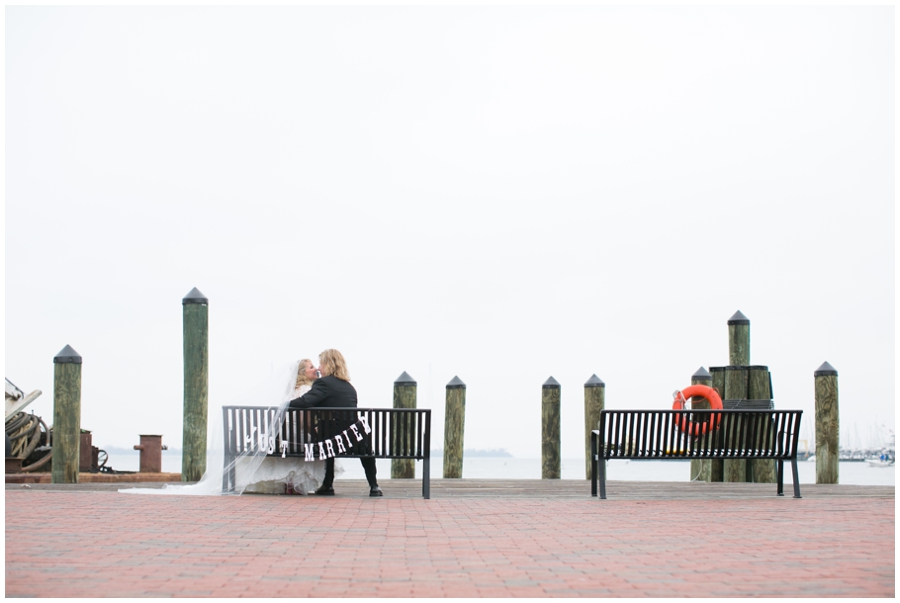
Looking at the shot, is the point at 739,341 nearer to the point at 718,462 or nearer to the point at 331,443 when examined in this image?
the point at 718,462

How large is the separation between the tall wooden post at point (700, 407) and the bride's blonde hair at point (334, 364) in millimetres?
4697

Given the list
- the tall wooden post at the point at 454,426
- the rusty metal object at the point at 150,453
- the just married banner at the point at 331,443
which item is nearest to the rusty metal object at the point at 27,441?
the rusty metal object at the point at 150,453

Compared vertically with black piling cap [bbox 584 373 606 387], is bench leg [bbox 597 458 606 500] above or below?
below

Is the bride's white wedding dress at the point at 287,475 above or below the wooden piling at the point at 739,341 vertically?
below

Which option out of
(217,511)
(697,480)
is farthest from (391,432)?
(697,480)

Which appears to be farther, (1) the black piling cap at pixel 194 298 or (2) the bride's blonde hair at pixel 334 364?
(1) the black piling cap at pixel 194 298

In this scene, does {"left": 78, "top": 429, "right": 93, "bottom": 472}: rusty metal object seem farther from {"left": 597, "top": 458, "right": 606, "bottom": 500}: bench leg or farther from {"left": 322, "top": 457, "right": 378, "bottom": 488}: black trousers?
{"left": 597, "top": 458, "right": 606, "bottom": 500}: bench leg

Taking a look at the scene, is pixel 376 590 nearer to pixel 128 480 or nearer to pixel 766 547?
pixel 766 547

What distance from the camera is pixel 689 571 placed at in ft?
15.2

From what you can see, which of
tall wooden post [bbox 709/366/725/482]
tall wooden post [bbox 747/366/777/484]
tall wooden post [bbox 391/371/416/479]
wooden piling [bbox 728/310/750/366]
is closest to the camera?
tall wooden post [bbox 747/366/777/484]

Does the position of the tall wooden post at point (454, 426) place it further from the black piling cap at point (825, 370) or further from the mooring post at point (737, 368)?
the black piling cap at point (825, 370)

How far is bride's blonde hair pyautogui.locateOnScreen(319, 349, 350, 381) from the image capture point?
9.74 m

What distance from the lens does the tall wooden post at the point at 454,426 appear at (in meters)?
14.9

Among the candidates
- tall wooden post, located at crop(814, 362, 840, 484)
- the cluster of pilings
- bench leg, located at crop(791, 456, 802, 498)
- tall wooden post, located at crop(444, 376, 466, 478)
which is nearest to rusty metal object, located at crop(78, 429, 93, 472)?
the cluster of pilings
